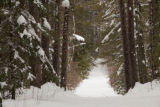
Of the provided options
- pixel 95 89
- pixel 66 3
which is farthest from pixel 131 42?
pixel 95 89

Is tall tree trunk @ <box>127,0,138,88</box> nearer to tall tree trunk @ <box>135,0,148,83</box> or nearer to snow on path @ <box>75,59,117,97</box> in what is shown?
tall tree trunk @ <box>135,0,148,83</box>

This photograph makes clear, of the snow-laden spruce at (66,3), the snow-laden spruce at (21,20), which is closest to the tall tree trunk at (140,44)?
the snow-laden spruce at (66,3)

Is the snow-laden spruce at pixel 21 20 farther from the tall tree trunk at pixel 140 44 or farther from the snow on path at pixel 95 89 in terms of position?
the snow on path at pixel 95 89

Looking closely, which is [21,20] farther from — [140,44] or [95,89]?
[95,89]

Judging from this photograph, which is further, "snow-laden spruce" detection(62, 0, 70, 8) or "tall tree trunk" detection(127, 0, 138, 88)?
"tall tree trunk" detection(127, 0, 138, 88)

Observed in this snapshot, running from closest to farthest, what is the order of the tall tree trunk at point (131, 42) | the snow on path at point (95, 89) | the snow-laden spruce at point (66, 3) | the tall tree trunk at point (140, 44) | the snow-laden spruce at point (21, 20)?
the snow-laden spruce at point (21, 20) → the snow-laden spruce at point (66, 3) → the tall tree trunk at point (131, 42) → the tall tree trunk at point (140, 44) → the snow on path at point (95, 89)

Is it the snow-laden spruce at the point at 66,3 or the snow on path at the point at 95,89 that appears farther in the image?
the snow on path at the point at 95,89

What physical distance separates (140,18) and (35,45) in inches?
397

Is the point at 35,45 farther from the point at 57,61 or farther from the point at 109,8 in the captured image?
the point at 109,8

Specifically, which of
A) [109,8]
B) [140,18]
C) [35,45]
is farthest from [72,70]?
[35,45]

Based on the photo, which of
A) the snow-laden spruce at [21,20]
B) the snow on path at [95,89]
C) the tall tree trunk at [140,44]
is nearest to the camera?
the snow-laden spruce at [21,20]

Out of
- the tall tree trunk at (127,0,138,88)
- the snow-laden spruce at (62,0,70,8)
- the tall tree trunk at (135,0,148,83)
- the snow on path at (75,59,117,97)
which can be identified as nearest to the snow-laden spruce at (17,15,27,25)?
the snow-laden spruce at (62,0,70,8)

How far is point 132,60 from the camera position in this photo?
16.4 metres

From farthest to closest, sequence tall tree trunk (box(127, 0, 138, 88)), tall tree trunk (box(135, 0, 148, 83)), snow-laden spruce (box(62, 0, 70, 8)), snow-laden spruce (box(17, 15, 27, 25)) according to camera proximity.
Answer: tall tree trunk (box(135, 0, 148, 83)) < tall tree trunk (box(127, 0, 138, 88)) < snow-laden spruce (box(62, 0, 70, 8)) < snow-laden spruce (box(17, 15, 27, 25))
